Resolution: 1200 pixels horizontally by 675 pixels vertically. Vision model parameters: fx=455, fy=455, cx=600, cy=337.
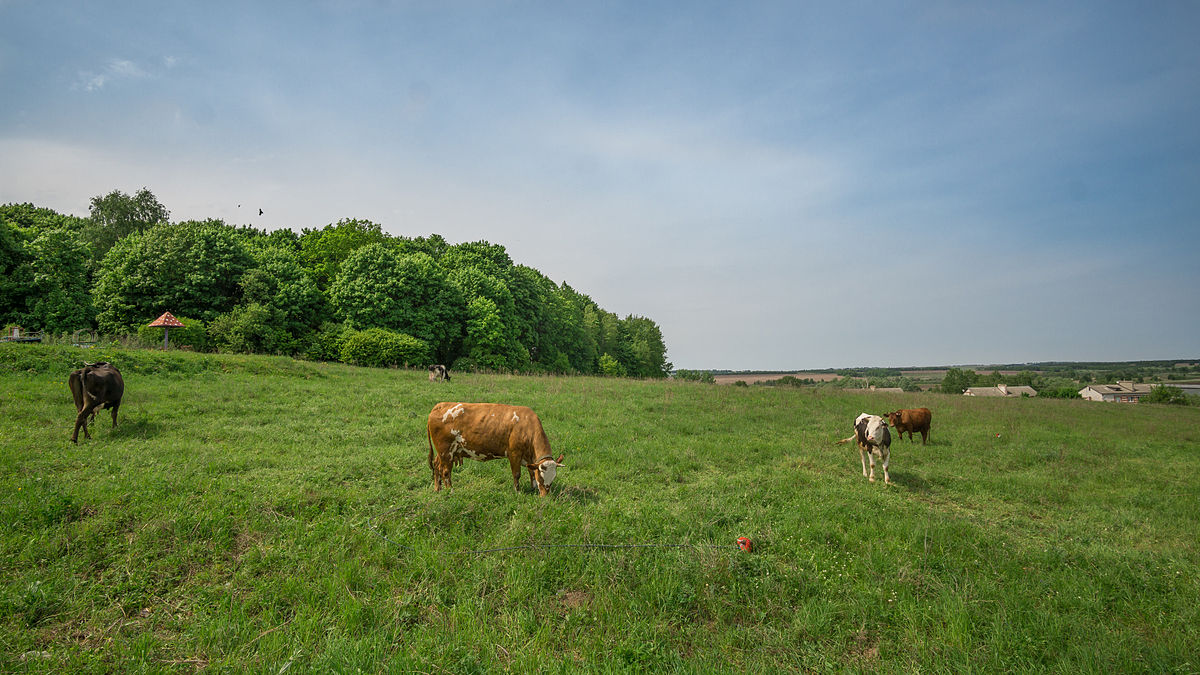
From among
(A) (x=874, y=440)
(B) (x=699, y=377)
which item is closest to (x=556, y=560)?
(A) (x=874, y=440)

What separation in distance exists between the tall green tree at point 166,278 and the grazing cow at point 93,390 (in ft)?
80.9

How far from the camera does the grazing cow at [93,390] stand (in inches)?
370

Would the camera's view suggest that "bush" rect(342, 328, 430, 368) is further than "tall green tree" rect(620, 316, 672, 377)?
No

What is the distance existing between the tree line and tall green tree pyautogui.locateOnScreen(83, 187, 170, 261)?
0.46ft

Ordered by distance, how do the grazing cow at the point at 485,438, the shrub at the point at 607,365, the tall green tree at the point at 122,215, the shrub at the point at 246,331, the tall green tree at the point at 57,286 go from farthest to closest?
the shrub at the point at 607,365
the tall green tree at the point at 122,215
the tall green tree at the point at 57,286
the shrub at the point at 246,331
the grazing cow at the point at 485,438

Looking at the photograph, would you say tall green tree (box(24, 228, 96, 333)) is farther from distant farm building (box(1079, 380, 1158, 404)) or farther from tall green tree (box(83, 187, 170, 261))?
distant farm building (box(1079, 380, 1158, 404))

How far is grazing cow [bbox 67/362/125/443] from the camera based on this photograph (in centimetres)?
940

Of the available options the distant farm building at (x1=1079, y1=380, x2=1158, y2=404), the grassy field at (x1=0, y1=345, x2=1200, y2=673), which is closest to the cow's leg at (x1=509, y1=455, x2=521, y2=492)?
the grassy field at (x1=0, y1=345, x2=1200, y2=673)

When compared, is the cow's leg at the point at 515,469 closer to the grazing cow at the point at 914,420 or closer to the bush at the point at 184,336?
the grazing cow at the point at 914,420

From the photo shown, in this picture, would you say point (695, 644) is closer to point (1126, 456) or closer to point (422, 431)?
point (422, 431)

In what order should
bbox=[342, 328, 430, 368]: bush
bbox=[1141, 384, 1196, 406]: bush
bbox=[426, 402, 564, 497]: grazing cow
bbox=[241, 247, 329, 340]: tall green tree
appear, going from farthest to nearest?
bbox=[1141, 384, 1196, 406]: bush
bbox=[241, 247, 329, 340]: tall green tree
bbox=[342, 328, 430, 368]: bush
bbox=[426, 402, 564, 497]: grazing cow

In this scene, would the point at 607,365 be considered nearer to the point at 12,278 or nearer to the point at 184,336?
the point at 184,336

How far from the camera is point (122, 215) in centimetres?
4603

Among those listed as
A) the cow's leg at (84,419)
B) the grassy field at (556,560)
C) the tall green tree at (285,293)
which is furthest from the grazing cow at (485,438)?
the tall green tree at (285,293)
